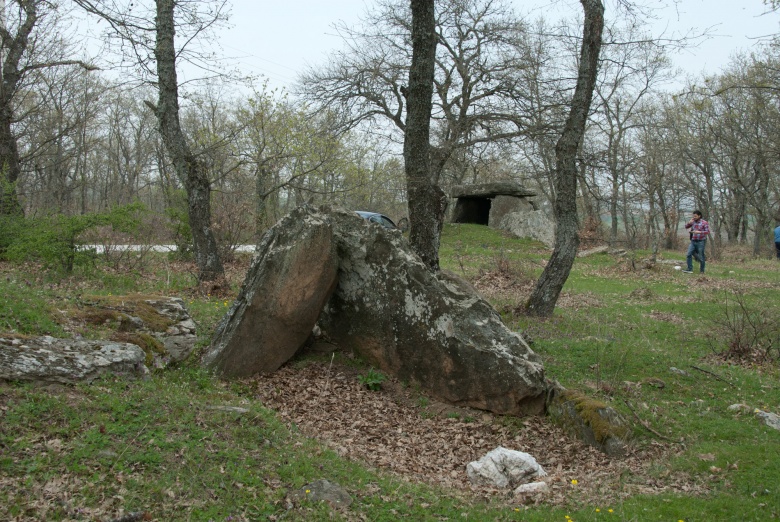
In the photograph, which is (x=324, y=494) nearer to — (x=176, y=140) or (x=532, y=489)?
(x=532, y=489)

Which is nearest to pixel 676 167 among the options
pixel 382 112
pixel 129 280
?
pixel 382 112

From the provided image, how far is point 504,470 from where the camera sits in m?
5.64

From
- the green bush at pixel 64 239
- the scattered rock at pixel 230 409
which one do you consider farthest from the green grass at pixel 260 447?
the green bush at pixel 64 239

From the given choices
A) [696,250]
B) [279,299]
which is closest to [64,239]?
[279,299]

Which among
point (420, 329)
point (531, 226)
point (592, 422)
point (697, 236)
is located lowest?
point (592, 422)

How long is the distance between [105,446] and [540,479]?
3.94 metres

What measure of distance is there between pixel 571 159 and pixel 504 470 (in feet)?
21.5

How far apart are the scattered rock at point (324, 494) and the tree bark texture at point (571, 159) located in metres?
6.99

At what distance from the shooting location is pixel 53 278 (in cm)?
1041

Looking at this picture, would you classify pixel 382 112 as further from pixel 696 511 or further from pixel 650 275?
pixel 696 511

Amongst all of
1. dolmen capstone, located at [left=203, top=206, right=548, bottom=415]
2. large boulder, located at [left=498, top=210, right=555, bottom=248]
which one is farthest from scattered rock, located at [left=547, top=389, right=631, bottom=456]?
large boulder, located at [left=498, top=210, right=555, bottom=248]

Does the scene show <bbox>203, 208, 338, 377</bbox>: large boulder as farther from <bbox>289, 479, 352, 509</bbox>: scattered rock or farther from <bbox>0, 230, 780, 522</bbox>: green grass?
<bbox>289, 479, 352, 509</bbox>: scattered rock

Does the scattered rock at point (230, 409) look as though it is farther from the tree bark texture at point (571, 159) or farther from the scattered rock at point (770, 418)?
the tree bark texture at point (571, 159)

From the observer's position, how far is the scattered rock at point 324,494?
4.50 m
